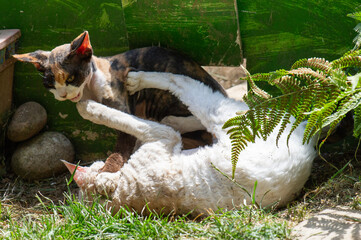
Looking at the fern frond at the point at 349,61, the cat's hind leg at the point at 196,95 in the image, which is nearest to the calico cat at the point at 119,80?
the cat's hind leg at the point at 196,95

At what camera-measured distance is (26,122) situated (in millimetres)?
4113

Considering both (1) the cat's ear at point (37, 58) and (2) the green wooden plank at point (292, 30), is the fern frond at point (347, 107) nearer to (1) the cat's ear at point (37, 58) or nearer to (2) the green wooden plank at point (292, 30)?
(2) the green wooden plank at point (292, 30)

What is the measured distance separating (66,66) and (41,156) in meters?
1.11

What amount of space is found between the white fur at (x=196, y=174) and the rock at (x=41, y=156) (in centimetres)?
98

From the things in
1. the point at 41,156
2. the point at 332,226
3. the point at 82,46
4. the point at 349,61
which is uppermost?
the point at 349,61

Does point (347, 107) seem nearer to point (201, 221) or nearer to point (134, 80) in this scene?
point (201, 221)

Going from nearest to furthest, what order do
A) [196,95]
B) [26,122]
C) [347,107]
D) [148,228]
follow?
[347,107], [148,228], [196,95], [26,122]

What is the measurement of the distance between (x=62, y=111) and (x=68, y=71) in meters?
0.97

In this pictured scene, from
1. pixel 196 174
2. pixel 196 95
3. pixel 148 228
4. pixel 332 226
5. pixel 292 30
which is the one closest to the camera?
pixel 332 226

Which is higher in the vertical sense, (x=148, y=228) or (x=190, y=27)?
(x=190, y=27)

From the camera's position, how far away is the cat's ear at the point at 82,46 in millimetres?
3289

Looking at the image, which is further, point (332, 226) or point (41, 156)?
point (41, 156)

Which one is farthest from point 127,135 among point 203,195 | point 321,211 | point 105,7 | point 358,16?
point 358,16

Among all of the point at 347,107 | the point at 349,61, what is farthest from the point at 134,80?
the point at 347,107
